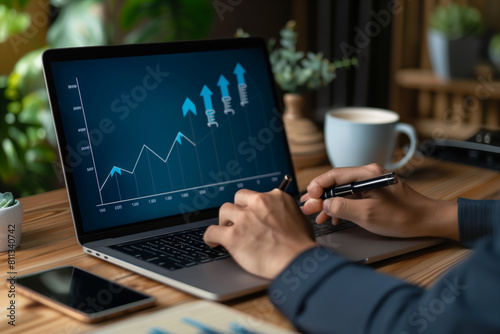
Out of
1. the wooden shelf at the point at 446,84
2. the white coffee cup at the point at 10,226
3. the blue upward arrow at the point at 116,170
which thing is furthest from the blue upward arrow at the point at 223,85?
the wooden shelf at the point at 446,84

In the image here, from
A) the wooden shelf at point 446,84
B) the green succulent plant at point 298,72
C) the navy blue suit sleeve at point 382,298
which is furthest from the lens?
the wooden shelf at point 446,84

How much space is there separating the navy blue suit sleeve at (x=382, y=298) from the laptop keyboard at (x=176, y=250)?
0.52ft

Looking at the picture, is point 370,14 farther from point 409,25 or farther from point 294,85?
point 294,85

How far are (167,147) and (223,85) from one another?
0.17 meters

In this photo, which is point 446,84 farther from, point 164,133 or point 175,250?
point 175,250

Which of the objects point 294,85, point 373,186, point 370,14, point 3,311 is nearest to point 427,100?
point 370,14

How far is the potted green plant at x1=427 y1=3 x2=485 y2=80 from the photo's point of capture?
220cm

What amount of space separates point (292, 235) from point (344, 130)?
1.77 feet

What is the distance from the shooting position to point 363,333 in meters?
0.59

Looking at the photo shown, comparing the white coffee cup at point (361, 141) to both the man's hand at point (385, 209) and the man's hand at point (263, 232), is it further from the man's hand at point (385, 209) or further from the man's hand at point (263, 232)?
the man's hand at point (263, 232)

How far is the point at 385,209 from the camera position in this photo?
90 cm

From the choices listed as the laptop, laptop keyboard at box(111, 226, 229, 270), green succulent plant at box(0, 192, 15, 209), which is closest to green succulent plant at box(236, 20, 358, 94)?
the laptop

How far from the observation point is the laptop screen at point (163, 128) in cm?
90

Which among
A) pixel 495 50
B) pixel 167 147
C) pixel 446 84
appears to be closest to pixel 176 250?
pixel 167 147
